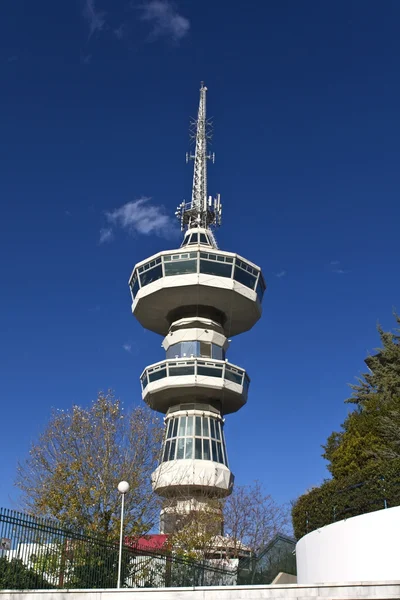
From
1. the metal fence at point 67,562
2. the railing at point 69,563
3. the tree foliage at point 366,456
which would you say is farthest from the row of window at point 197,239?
the metal fence at point 67,562

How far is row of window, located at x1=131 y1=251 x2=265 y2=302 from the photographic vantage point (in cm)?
6144

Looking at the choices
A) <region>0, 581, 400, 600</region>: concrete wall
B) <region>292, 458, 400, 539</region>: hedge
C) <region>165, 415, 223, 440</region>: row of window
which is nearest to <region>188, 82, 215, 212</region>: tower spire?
<region>165, 415, 223, 440</region>: row of window

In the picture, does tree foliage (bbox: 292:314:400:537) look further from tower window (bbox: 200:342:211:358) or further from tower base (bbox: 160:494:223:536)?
tower window (bbox: 200:342:211:358)

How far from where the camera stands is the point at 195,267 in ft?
201

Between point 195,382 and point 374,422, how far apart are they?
83.4ft

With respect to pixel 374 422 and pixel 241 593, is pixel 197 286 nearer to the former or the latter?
pixel 374 422

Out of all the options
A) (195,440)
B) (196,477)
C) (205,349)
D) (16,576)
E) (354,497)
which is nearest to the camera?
(16,576)

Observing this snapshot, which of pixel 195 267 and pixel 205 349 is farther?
pixel 205 349

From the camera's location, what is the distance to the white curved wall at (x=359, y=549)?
17.5 m

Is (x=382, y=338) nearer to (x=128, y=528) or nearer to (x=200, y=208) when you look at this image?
(x=128, y=528)

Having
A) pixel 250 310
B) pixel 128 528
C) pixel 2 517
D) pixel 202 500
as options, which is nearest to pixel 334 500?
pixel 128 528

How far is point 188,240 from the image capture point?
7125cm

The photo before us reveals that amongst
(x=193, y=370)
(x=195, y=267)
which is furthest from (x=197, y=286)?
A: (x=193, y=370)

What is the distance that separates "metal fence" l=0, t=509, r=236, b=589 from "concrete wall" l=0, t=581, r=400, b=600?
1005 mm
